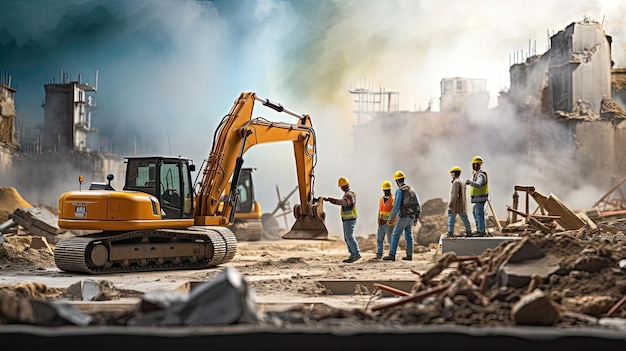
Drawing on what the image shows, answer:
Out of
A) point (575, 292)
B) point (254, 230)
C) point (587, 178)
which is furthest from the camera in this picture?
point (587, 178)

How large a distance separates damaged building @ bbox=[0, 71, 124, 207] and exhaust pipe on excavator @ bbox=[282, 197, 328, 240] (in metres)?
20.1

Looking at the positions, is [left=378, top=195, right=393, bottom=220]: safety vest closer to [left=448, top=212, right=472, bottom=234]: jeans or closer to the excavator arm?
the excavator arm

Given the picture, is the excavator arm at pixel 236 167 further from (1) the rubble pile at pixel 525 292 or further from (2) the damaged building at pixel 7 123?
(2) the damaged building at pixel 7 123

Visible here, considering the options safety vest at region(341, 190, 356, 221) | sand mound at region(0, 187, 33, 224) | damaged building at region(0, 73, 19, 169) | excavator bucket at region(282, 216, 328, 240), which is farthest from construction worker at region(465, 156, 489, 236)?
damaged building at region(0, 73, 19, 169)

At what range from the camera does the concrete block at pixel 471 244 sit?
33.6 feet

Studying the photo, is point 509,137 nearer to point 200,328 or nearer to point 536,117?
point 536,117

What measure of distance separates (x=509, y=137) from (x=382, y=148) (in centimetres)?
628

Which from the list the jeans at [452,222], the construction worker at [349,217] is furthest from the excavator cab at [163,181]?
the jeans at [452,222]

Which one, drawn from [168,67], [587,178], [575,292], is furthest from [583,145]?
[575,292]

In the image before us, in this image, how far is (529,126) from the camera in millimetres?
28562

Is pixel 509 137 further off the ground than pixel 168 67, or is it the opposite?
pixel 168 67

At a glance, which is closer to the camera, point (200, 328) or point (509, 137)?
point (200, 328)

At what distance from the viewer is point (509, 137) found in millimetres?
29422

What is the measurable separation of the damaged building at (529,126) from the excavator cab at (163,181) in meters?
19.0
